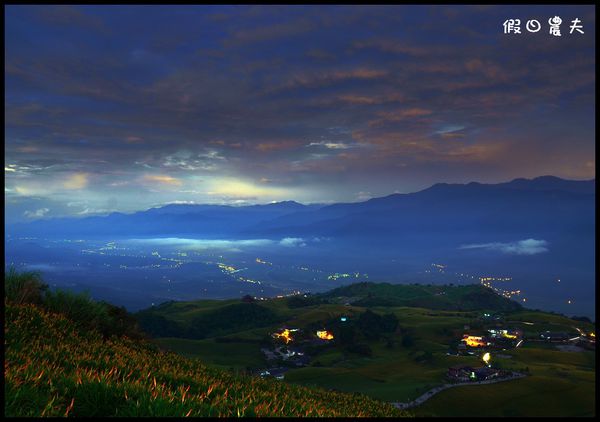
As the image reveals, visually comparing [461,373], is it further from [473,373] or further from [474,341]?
[474,341]

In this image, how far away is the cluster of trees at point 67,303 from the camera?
50.4 ft

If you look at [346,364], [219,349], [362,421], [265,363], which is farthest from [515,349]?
[362,421]

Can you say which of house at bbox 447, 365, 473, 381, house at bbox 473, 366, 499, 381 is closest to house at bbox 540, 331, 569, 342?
house at bbox 473, 366, 499, 381

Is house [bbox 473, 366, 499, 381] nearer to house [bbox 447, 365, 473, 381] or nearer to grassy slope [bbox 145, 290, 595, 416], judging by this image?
house [bbox 447, 365, 473, 381]

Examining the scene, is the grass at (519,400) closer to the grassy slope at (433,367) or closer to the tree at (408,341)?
the grassy slope at (433,367)

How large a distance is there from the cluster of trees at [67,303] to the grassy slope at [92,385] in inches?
58.3

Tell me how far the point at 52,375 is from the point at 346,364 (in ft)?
418

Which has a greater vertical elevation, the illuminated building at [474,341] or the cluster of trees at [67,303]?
the cluster of trees at [67,303]

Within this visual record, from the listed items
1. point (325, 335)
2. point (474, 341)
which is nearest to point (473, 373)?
point (474, 341)

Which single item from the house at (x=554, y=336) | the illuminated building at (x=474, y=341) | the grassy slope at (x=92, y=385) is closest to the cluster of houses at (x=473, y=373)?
the illuminated building at (x=474, y=341)

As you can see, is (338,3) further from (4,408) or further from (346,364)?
(346,364)

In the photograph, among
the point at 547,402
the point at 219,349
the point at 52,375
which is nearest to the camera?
the point at 52,375

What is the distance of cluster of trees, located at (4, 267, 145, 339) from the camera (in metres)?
15.4

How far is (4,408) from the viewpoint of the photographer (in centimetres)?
550
